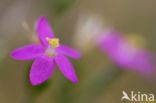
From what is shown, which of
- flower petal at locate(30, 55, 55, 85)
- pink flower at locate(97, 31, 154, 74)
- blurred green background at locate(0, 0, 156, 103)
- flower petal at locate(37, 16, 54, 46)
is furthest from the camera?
pink flower at locate(97, 31, 154, 74)

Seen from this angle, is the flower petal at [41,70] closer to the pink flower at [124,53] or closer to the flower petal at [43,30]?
the flower petal at [43,30]

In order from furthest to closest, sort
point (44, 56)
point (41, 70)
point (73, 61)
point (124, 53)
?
point (124, 53)
point (73, 61)
point (44, 56)
point (41, 70)

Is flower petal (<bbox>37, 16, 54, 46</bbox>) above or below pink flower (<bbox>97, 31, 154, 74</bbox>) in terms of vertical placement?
above

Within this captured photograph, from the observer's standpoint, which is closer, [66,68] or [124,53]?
[66,68]

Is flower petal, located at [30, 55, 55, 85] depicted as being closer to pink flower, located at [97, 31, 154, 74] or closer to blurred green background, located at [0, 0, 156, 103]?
blurred green background, located at [0, 0, 156, 103]

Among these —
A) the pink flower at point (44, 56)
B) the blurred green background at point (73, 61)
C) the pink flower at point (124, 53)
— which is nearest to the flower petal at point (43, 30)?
the pink flower at point (44, 56)

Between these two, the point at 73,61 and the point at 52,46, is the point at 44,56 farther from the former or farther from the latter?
the point at 73,61

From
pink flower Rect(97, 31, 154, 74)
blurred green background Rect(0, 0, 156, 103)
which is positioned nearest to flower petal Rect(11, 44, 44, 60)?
blurred green background Rect(0, 0, 156, 103)

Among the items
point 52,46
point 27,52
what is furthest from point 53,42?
point 27,52
